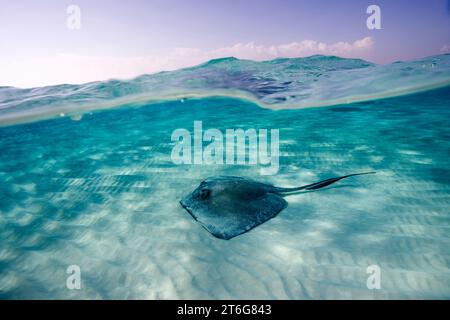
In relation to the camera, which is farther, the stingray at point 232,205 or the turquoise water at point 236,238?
the stingray at point 232,205

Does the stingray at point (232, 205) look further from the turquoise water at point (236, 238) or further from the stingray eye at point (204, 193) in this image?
the turquoise water at point (236, 238)

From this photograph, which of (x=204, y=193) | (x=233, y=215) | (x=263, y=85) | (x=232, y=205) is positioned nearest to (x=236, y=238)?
(x=233, y=215)

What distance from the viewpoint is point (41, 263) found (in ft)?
11.2

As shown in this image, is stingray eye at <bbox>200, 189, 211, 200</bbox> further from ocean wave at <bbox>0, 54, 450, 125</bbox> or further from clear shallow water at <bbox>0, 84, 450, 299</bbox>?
ocean wave at <bbox>0, 54, 450, 125</bbox>

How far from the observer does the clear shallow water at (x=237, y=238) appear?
279 centimetres

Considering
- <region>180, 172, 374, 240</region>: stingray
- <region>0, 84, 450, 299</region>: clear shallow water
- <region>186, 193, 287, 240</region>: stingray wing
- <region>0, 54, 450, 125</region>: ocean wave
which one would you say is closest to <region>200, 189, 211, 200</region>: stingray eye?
<region>180, 172, 374, 240</region>: stingray

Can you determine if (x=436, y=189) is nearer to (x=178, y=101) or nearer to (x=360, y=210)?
(x=360, y=210)

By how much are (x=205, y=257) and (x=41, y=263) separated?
7.93 ft

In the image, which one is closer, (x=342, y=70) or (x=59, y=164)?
(x=59, y=164)

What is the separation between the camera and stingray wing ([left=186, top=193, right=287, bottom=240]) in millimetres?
3150

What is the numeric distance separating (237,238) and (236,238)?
15 millimetres

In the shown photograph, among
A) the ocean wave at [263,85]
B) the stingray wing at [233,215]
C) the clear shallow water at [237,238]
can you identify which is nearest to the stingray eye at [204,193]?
the stingray wing at [233,215]
